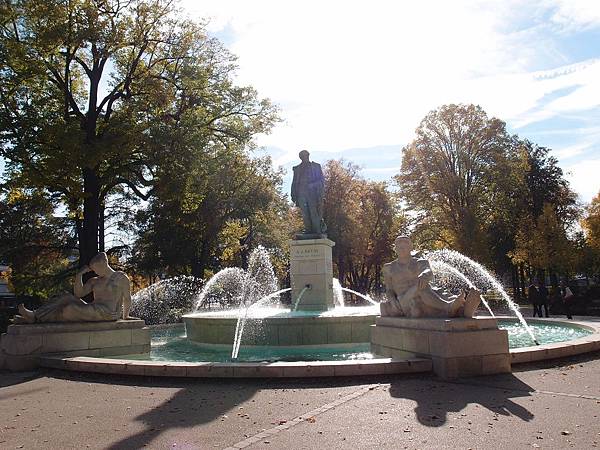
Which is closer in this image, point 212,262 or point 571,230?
point 212,262

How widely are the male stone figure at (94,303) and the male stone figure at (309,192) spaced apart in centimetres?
590

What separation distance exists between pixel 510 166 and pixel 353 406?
32.8 m

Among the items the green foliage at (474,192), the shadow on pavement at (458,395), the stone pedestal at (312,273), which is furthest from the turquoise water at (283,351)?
the green foliage at (474,192)

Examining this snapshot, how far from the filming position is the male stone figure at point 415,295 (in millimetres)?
7797

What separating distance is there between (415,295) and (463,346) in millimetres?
1349

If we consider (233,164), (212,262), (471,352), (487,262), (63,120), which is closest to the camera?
(471,352)

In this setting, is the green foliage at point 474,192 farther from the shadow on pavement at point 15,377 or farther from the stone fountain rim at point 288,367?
the shadow on pavement at point 15,377

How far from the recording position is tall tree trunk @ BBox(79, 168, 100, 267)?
19922 mm

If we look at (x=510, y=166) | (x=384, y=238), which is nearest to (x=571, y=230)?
(x=510, y=166)

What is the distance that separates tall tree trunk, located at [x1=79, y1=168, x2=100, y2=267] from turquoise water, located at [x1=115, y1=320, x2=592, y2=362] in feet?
25.9

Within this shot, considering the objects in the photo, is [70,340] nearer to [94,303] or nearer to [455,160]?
[94,303]

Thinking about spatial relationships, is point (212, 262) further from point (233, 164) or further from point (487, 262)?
point (487, 262)

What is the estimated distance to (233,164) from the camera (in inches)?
1058

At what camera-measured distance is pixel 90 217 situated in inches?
801
